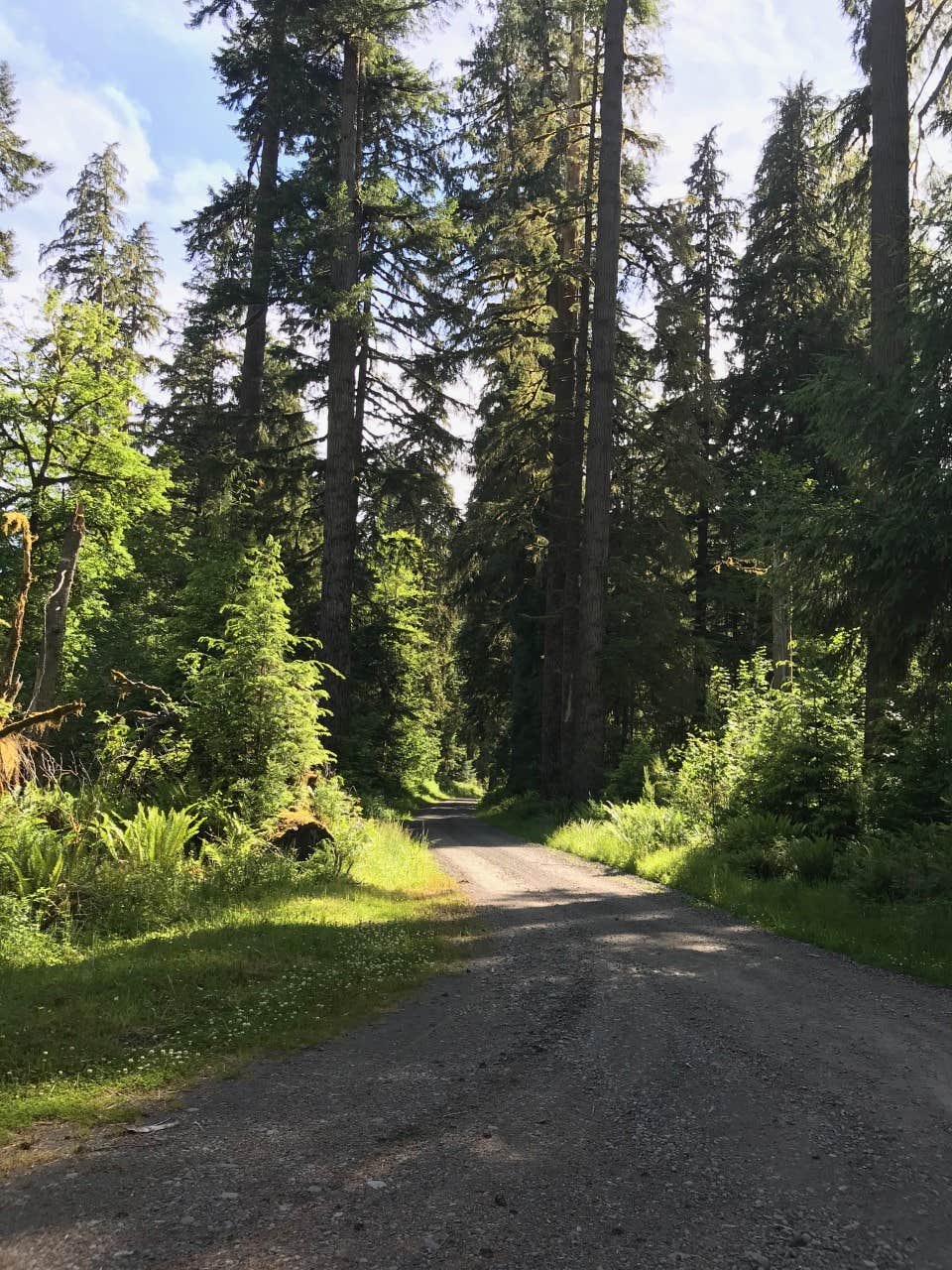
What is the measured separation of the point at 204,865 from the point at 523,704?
19.3 meters

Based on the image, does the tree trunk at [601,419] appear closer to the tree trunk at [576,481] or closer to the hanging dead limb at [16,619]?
the tree trunk at [576,481]

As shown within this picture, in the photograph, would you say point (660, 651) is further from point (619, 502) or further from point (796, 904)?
point (796, 904)

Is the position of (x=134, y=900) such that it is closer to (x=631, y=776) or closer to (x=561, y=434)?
(x=631, y=776)

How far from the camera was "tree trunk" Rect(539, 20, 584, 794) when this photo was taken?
20.7 meters

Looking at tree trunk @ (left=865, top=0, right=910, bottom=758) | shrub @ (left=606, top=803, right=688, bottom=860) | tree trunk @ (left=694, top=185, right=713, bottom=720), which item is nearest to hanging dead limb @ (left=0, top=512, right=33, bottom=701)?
shrub @ (left=606, top=803, right=688, bottom=860)

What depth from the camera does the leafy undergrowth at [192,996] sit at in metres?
4.19

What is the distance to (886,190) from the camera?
11.6 metres

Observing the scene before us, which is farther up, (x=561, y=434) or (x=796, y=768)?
(x=561, y=434)

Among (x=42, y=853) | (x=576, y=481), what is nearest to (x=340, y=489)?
(x=576, y=481)

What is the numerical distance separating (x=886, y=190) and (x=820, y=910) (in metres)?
10.5

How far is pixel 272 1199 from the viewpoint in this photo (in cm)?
300

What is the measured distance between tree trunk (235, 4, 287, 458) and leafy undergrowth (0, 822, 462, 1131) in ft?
43.5

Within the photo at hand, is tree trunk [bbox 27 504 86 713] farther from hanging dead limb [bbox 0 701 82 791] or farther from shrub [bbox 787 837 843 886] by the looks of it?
shrub [bbox 787 837 843 886]

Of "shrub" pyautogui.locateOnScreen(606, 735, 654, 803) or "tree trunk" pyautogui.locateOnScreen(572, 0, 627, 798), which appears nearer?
"shrub" pyautogui.locateOnScreen(606, 735, 654, 803)
